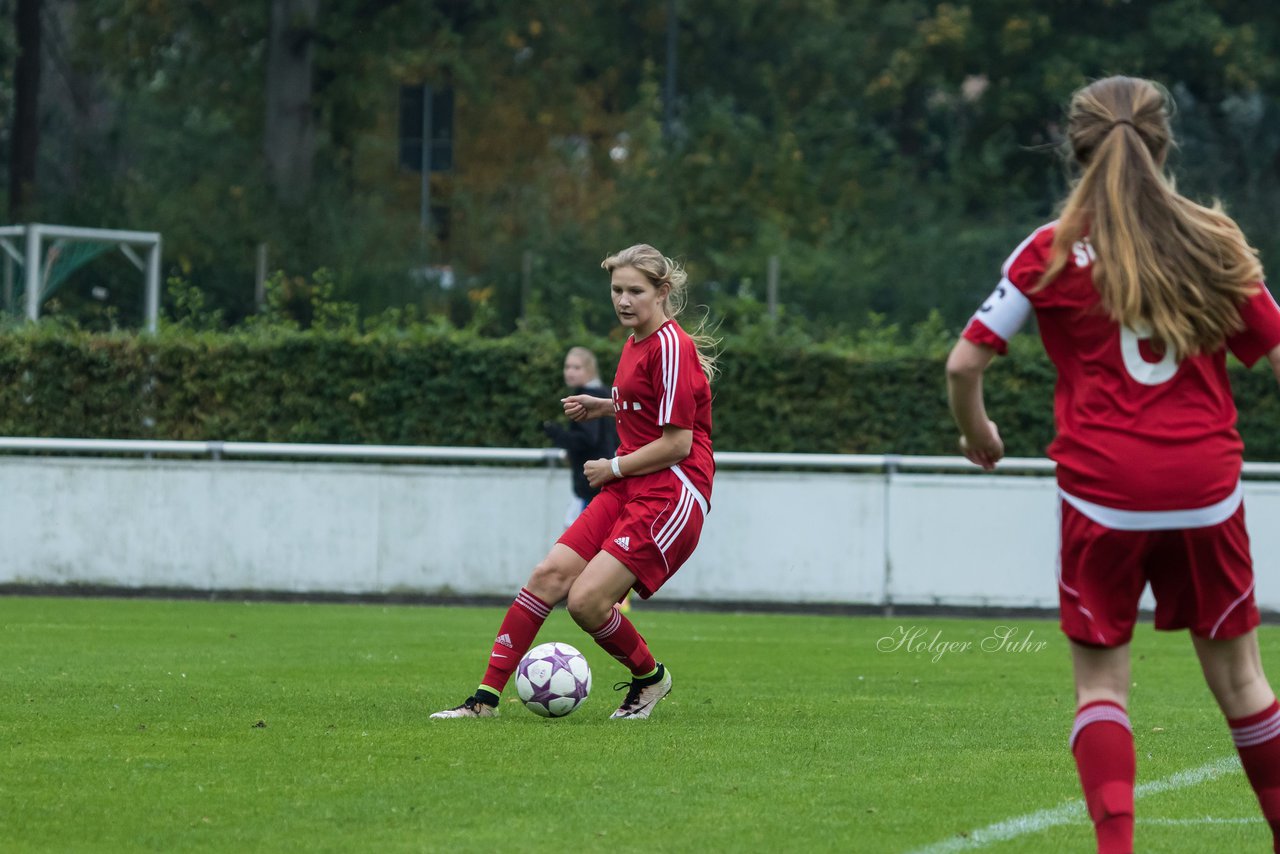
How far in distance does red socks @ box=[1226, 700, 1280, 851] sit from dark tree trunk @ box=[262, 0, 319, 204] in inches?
1075

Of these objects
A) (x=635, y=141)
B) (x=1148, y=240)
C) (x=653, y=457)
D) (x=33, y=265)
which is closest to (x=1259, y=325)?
(x=1148, y=240)

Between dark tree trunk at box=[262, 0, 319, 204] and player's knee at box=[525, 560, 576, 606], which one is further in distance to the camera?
dark tree trunk at box=[262, 0, 319, 204]

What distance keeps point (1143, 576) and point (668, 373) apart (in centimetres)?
344

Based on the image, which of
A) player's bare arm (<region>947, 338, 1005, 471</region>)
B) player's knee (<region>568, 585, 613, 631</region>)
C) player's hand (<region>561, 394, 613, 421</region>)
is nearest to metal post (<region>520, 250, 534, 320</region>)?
player's hand (<region>561, 394, 613, 421</region>)

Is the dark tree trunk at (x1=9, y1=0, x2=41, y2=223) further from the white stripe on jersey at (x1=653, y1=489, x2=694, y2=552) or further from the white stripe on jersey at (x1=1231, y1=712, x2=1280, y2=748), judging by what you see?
the white stripe on jersey at (x1=1231, y1=712, x2=1280, y2=748)

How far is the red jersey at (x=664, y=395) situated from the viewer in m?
7.80

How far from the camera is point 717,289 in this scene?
1029 inches

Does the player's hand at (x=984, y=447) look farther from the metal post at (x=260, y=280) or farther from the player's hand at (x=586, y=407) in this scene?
the metal post at (x=260, y=280)

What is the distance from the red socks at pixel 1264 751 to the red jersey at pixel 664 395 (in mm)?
3432

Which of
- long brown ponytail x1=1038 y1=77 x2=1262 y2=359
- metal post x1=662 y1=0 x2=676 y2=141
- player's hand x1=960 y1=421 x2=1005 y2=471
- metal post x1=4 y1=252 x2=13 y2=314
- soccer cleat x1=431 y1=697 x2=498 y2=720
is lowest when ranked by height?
soccer cleat x1=431 y1=697 x2=498 y2=720

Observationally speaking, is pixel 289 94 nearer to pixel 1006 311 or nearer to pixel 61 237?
pixel 61 237

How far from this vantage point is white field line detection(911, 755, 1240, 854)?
543cm

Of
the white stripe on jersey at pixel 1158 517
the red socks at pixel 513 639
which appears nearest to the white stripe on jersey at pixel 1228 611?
the white stripe on jersey at pixel 1158 517

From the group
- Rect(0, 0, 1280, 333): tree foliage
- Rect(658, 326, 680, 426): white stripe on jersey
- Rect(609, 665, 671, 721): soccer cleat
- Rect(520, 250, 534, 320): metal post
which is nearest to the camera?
Rect(658, 326, 680, 426): white stripe on jersey
